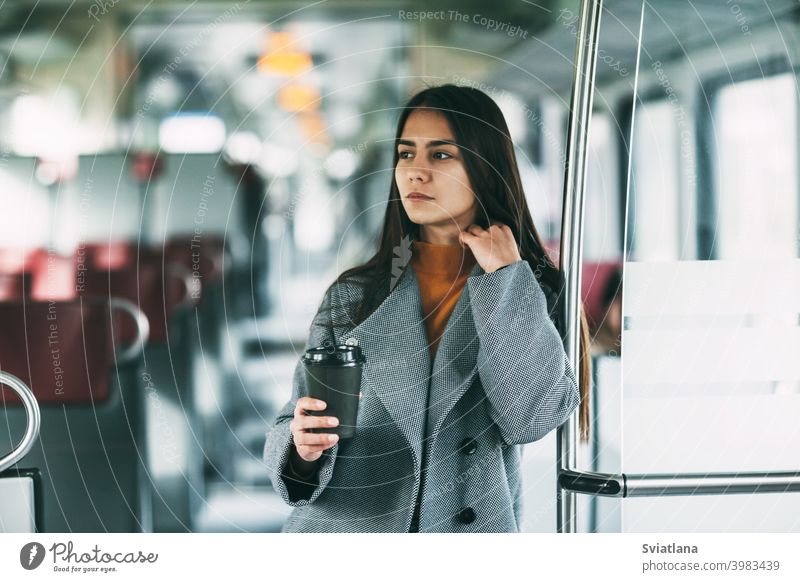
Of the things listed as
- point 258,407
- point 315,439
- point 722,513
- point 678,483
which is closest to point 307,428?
point 315,439

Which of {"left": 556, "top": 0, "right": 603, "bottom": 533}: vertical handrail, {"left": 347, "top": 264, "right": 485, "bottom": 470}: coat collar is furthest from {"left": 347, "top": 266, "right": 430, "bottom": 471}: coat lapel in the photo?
{"left": 556, "top": 0, "right": 603, "bottom": 533}: vertical handrail

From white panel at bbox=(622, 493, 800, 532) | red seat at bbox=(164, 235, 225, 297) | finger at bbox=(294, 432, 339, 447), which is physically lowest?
white panel at bbox=(622, 493, 800, 532)

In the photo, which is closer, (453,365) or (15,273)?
(453,365)

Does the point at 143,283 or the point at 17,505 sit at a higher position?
the point at 143,283

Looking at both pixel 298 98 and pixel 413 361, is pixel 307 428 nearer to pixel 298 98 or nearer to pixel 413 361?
pixel 413 361

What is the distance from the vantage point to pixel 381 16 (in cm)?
75

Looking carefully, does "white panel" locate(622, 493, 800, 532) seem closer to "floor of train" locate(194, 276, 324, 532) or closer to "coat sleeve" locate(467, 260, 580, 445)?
"coat sleeve" locate(467, 260, 580, 445)

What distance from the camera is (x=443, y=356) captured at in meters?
0.68

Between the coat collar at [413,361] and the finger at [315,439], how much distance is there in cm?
6

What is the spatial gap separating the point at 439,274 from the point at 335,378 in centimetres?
16

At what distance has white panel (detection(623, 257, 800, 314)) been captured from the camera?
0.75 m
